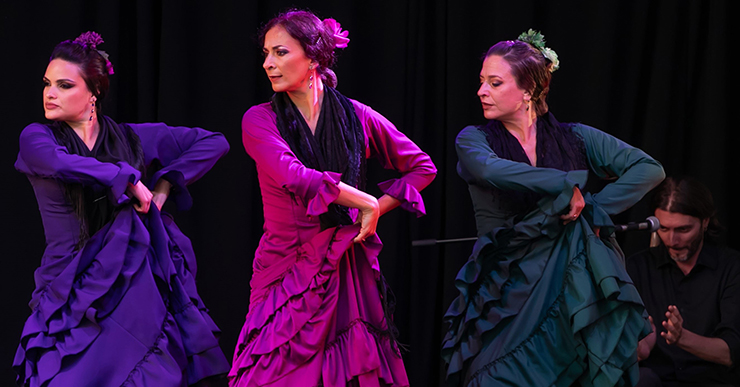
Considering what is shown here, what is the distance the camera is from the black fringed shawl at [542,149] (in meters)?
3.14

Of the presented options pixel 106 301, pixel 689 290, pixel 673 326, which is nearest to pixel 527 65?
pixel 673 326

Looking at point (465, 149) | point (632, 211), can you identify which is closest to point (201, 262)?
point (465, 149)

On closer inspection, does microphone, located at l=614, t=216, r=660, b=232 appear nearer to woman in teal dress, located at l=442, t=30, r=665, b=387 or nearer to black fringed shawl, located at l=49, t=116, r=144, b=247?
woman in teal dress, located at l=442, t=30, r=665, b=387

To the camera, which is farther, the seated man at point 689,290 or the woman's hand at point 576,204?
the seated man at point 689,290

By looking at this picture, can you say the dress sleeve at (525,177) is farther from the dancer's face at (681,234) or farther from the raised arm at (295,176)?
the dancer's face at (681,234)

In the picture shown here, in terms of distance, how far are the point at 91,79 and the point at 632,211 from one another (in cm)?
291

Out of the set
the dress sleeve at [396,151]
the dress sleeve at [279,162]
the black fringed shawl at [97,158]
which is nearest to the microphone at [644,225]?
the dress sleeve at [396,151]

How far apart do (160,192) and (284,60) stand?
0.79 meters

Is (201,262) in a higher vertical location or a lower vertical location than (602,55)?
lower

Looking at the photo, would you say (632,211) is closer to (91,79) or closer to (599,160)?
(599,160)

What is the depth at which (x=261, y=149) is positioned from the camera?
2795mm

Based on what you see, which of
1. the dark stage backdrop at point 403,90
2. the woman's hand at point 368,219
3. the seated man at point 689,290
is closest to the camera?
→ the woman's hand at point 368,219

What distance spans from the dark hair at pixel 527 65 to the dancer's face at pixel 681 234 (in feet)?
3.23

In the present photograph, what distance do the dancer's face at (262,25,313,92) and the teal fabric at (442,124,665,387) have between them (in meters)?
0.74
